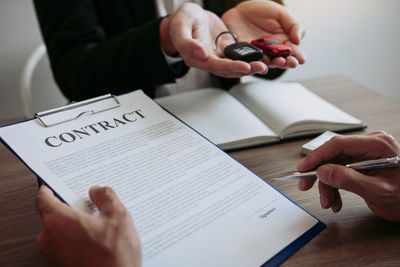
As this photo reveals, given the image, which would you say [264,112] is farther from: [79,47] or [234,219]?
[79,47]

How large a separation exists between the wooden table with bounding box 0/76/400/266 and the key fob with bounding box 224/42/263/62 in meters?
0.19

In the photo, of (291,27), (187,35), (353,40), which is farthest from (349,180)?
(353,40)

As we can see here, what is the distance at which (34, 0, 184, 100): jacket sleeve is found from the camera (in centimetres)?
97

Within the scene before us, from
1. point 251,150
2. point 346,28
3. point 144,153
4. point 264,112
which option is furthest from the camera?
point 346,28

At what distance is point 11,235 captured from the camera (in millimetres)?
551

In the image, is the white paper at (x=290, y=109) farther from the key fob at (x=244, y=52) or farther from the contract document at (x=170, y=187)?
the contract document at (x=170, y=187)

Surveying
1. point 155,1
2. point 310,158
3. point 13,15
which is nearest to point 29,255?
point 310,158

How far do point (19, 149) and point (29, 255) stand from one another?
142mm

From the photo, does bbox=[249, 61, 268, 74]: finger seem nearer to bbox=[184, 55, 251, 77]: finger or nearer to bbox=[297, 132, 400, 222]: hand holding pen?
bbox=[184, 55, 251, 77]: finger

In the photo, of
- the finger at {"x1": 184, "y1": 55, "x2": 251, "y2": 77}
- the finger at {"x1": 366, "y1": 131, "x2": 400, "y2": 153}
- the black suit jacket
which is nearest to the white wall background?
the black suit jacket

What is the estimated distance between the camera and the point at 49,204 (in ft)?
1.45

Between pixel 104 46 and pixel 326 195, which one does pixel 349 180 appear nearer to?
pixel 326 195

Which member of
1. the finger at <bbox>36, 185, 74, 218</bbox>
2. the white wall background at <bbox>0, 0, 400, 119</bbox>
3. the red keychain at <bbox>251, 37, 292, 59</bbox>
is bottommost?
the white wall background at <bbox>0, 0, 400, 119</bbox>

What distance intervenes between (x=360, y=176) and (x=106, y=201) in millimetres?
333
